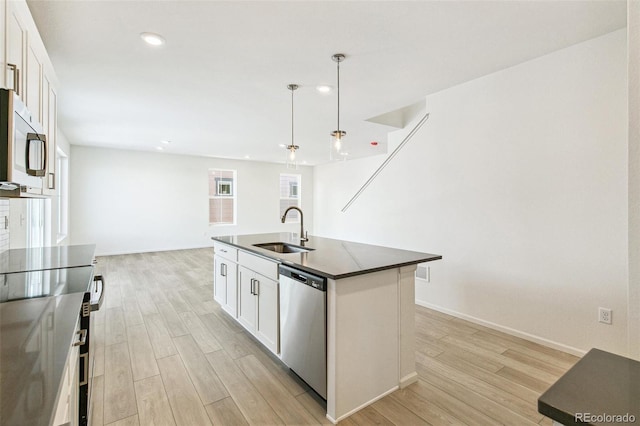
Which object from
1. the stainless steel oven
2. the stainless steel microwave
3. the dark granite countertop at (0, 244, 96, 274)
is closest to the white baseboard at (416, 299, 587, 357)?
the stainless steel oven

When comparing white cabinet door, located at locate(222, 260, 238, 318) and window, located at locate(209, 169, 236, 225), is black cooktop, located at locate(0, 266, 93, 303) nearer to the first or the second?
white cabinet door, located at locate(222, 260, 238, 318)

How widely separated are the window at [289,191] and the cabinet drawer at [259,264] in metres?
7.09

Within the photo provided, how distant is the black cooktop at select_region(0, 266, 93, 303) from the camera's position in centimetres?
152

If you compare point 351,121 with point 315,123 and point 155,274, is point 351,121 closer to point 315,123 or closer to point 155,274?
point 315,123

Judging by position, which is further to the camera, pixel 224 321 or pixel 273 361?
pixel 224 321

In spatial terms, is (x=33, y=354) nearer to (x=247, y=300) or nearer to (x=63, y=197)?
(x=247, y=300)

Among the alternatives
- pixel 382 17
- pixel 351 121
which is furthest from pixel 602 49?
pixel 351 121

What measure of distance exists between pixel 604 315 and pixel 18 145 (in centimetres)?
386

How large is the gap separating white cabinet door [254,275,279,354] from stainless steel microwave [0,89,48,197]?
5.15 feet

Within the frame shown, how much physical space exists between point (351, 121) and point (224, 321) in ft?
11.2

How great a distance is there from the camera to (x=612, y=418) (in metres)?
0.59

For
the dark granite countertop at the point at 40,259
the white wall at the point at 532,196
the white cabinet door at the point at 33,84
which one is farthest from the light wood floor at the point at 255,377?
the white cabinet door at the point at 33,84

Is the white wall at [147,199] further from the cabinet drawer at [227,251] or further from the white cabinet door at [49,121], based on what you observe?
the white cabinet door at [49,121]

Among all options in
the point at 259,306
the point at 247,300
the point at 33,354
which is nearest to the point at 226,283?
the point at 247,300
